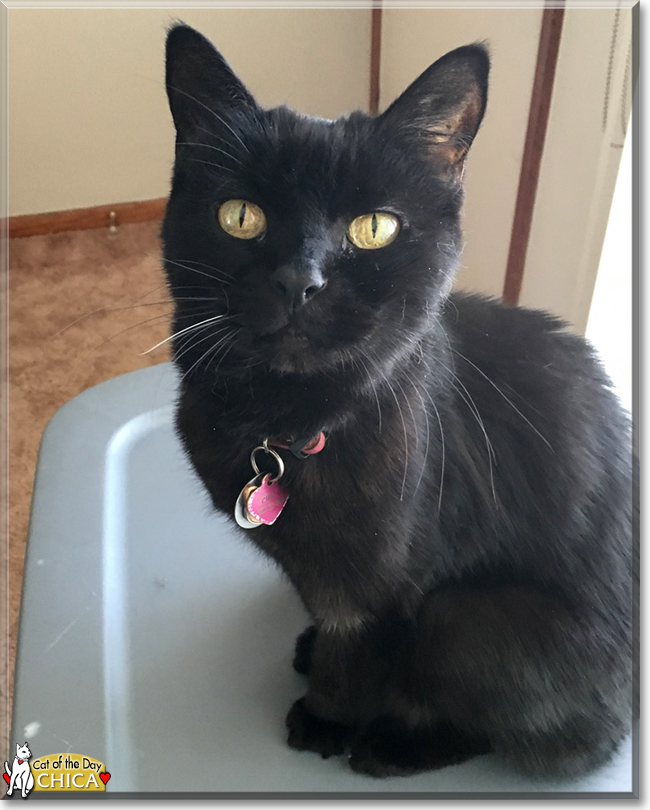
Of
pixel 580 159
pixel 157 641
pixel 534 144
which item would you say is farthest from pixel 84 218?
pixel 157 641

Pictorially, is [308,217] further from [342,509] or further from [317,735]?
[317,735]

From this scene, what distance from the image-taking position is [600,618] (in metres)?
0.75

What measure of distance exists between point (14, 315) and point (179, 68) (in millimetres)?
1685

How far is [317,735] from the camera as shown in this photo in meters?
0.79

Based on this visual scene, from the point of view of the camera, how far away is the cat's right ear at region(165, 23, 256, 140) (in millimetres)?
651

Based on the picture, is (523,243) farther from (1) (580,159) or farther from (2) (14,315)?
(2) (14,315)

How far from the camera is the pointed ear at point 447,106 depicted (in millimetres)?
629

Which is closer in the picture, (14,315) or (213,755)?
(213,755)

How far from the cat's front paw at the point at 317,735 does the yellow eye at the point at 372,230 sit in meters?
0.49

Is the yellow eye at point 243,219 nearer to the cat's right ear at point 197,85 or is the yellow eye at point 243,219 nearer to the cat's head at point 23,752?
the cat's right ear at point 197,85

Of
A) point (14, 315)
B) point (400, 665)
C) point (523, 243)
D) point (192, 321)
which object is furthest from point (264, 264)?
point (14, 315)

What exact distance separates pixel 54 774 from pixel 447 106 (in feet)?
2.41

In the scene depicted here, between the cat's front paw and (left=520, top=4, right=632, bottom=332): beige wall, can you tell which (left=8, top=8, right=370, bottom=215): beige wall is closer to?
(left=520, top=4, right=632, bottom=332): beige wall

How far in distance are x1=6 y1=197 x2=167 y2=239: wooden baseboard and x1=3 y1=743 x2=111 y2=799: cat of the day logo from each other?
1911 millimetres
